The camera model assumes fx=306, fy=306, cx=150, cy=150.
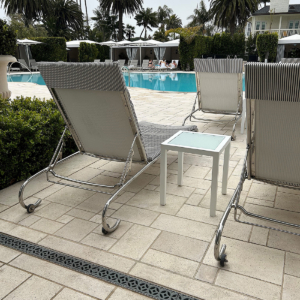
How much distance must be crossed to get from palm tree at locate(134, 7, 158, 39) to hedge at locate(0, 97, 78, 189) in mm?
38182

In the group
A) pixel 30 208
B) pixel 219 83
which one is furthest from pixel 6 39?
pixel 219 83

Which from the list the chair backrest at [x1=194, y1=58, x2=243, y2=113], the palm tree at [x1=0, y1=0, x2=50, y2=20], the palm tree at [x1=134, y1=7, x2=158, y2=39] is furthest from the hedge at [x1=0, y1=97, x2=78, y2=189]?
the palm tree at [x1=134, y1=7, x2=158, y2=39]

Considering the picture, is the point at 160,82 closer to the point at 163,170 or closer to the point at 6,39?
the point at 6,39

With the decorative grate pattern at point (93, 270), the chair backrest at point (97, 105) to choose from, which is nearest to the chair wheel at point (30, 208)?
the decorative grate pattern at point (93, 270)

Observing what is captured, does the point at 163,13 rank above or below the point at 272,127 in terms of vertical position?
above

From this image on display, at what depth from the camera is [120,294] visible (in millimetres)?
1627

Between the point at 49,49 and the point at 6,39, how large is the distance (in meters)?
19.6

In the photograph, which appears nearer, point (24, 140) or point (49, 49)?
point (24, 140)

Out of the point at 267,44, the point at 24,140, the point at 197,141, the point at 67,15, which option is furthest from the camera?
the point at 67,15

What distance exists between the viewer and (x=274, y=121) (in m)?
1.89

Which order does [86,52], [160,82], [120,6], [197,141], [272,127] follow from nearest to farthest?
[272,127], [197,141], [160,82], [86,52], [120,6]

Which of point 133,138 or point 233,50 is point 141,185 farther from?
point 233,50

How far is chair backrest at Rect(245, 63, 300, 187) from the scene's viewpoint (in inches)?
67.2

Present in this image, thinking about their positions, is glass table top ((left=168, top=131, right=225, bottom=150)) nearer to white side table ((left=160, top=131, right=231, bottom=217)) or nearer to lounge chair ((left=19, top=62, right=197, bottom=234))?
white side table ((left=160, top=131, right=231, bottom=217))
